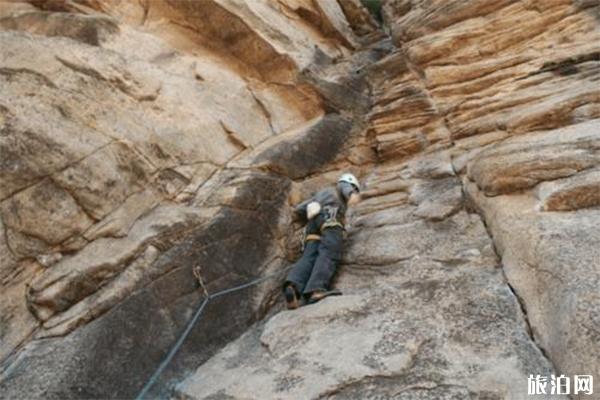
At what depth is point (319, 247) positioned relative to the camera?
23.0 feet

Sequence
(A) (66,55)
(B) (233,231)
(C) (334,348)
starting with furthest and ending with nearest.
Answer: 1. (A) (66,55)
2. (B) (233,231)
3. (C) (334,348)

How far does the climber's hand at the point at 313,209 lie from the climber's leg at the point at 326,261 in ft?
1.19

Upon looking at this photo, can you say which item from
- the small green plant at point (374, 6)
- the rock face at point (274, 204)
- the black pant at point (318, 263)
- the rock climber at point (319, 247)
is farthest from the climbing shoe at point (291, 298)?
the small green plant at point (374, 6)

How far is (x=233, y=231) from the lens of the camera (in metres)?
7.11

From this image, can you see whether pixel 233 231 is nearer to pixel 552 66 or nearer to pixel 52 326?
pixel 52 326

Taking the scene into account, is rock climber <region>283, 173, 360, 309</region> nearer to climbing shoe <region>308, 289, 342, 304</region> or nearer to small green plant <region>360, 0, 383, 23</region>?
climbing shoe <region>308, 289, 342, 304</region>

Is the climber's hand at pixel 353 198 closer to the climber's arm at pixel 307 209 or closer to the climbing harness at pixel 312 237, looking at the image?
the climber's arm at pixel 307 209

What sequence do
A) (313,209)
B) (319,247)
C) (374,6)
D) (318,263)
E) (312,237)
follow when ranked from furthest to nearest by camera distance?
(374,6) → (313,209) → (312,237) → (319,247) → (318,263)

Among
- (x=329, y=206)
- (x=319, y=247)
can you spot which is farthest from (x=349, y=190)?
(x=319, y=247)

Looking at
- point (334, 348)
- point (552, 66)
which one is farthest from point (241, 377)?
point (552, 66)

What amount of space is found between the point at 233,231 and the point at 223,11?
5.63 meters

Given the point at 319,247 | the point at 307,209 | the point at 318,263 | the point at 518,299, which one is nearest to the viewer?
the point at 518,299

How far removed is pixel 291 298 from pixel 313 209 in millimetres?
1558

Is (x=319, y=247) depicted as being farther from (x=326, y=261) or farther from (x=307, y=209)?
(x=307, y=209)
